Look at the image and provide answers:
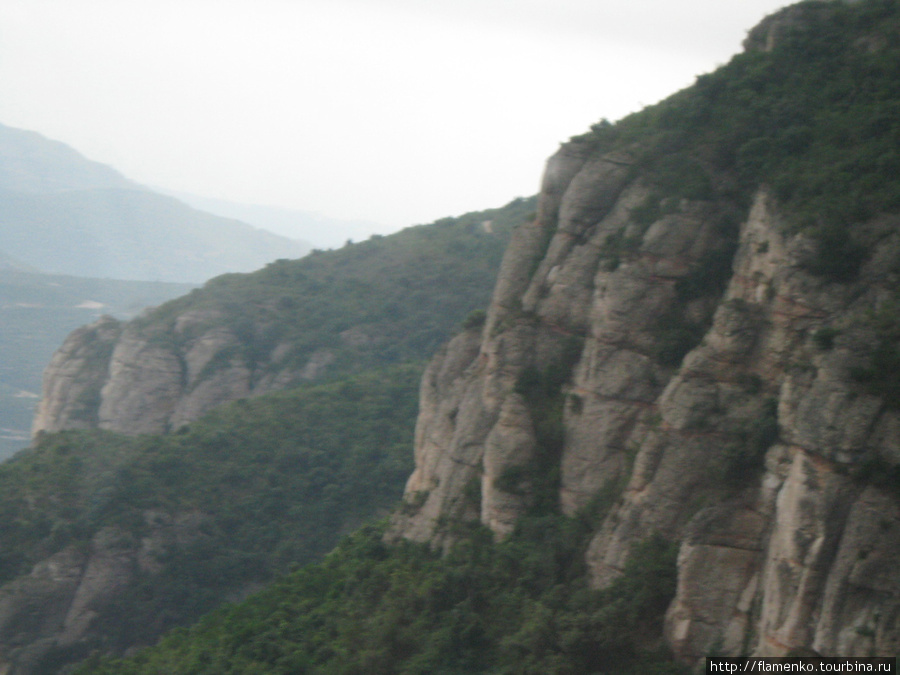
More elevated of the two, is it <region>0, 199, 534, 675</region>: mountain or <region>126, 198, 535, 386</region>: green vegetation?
<region>126, 198, 535, 386</region>: green vegetation

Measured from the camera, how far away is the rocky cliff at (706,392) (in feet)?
65.5

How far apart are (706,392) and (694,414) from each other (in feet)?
2.09

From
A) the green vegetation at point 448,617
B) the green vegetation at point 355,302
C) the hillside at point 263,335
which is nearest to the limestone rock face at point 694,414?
the green vegetation at point 448,617

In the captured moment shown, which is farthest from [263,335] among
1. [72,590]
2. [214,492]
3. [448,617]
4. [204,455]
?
[448,617]

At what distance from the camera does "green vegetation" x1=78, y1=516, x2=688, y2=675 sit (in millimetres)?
24562

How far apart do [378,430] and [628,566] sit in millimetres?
38957

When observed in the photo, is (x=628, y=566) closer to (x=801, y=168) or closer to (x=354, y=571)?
(x=801, y=168)

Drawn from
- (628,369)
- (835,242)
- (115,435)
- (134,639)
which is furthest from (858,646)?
(115,435)

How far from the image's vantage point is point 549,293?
32.6 meters

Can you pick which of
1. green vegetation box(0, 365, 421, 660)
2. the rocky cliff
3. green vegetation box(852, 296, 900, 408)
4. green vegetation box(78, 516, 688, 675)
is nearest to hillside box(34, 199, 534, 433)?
green vegetation box(0, 365, 421, 660)

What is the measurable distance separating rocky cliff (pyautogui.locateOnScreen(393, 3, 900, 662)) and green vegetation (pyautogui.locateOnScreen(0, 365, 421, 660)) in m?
20.3

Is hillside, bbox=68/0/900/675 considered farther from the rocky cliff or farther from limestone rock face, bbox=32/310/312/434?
limestone rock face, bbox=32/310/312/434

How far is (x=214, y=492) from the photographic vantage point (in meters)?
57.5

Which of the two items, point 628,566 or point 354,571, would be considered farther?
point 354,571
